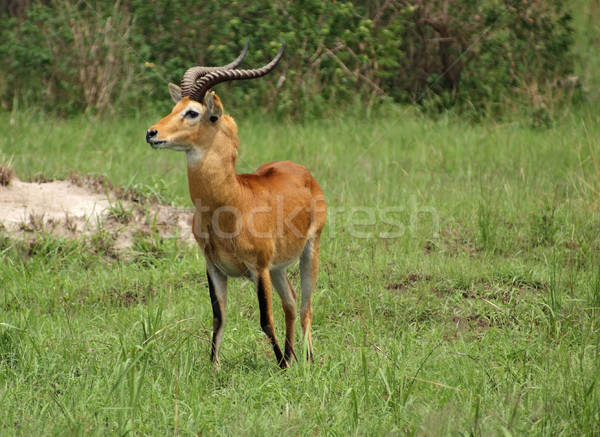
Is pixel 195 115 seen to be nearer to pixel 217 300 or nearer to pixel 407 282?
pixel 217 300

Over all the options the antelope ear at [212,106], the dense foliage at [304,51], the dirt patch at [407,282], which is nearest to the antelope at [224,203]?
the antelope ear at [212,106]

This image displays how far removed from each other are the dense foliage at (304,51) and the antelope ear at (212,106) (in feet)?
22.8

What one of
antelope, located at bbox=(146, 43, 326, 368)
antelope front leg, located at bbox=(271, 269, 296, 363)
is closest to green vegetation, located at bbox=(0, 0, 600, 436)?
antelope front leg, located at bbox=(271, 269, 296, 363)

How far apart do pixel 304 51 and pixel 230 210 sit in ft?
25.4

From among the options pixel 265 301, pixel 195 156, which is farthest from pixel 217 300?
pixel 195 156

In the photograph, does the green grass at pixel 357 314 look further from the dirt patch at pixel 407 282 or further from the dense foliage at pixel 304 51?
the dense foliage at pixel 304 51

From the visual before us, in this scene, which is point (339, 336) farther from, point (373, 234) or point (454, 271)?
point (373, 234)

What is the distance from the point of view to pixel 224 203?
3.90 metres

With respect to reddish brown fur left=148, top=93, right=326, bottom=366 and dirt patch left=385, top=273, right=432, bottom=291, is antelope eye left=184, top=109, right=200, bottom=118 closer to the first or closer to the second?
reddish brown fur left=148, top=93, right=326, bottom=366

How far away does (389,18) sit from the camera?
39.0 feet

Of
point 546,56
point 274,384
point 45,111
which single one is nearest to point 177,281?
point 274,384

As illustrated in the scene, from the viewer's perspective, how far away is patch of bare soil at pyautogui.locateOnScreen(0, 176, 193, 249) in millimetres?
6008

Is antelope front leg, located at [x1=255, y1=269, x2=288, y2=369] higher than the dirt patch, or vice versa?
antelope front leg, located at [x1=255, y1=269, x2=288, y2=369]

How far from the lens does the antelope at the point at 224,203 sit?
383 cm
